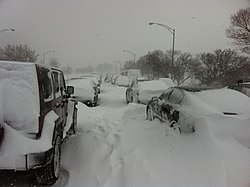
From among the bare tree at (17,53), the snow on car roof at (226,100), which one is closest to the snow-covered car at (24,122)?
the snow on car roof at (226,100)

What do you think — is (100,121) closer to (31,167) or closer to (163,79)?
(163,79)

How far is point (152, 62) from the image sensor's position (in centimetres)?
657

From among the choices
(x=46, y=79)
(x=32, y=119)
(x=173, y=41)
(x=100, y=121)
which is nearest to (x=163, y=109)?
(x=100, y=121)

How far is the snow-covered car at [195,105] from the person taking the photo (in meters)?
3.67

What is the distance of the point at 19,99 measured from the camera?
7.58 ft

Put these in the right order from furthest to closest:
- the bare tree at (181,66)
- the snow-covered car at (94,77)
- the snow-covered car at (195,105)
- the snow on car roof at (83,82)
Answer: the snow on car roof at (83,82) → the snow-covered car at (94,77) → the bare tree at (181,66) → the snow-covered car at (195,105)

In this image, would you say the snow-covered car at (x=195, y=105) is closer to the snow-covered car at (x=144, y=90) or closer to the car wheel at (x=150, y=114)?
the car wheel at (x=150, y=114)

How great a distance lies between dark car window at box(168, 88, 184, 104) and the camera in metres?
4.45

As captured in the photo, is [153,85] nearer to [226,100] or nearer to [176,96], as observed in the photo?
[176,96]

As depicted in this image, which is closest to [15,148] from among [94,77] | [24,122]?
[24,122]

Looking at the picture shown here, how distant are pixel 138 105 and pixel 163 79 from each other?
116 cm

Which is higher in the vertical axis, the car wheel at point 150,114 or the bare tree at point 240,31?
the bare tree at point 240,31

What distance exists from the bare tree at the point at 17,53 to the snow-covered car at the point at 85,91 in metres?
1.19

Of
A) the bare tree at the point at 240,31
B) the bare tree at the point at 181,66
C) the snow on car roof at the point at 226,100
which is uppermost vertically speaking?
the bare tree at the point at 240,31
